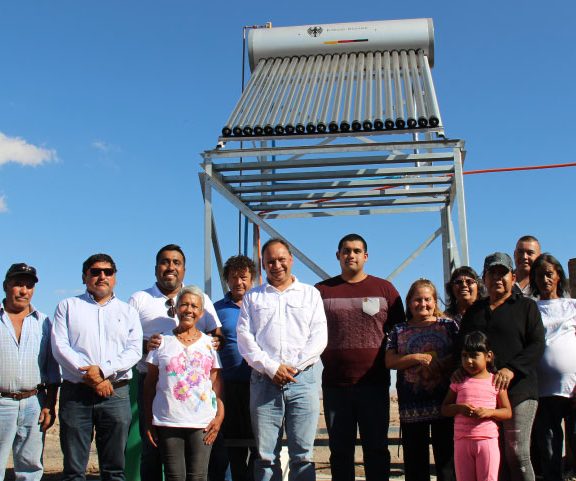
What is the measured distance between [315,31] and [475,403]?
5514mm

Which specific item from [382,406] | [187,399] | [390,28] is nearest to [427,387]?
[382,406]

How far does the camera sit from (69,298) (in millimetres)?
4555

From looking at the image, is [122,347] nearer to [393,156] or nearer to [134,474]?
[134,474]

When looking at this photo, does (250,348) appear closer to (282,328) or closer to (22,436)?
(282,328)

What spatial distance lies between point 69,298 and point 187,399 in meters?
1.06

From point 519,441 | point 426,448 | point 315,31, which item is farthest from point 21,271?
point 315,31

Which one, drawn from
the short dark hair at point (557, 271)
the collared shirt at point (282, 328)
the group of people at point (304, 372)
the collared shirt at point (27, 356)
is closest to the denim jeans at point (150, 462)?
the group of people at point (304, 372)

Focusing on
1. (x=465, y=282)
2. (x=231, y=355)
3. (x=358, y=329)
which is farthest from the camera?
(x=231, y=355)

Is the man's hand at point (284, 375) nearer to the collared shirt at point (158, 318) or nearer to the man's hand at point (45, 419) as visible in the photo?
the collared shirt at point (158, 318)

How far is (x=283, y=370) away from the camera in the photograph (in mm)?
4211

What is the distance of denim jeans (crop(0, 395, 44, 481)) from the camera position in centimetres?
434

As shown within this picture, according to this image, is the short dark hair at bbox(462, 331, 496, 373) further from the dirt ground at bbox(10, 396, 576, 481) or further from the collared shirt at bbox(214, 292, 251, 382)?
the collared shirt at bbox(214, 292, 251, 382)

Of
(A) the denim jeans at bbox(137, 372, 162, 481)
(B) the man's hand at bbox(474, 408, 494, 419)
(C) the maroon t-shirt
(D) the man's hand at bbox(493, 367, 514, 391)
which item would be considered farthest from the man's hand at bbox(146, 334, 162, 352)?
(D) the man's hand at bbox(493, 367, 514, 391)

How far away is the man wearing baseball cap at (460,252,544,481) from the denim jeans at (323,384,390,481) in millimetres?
723
